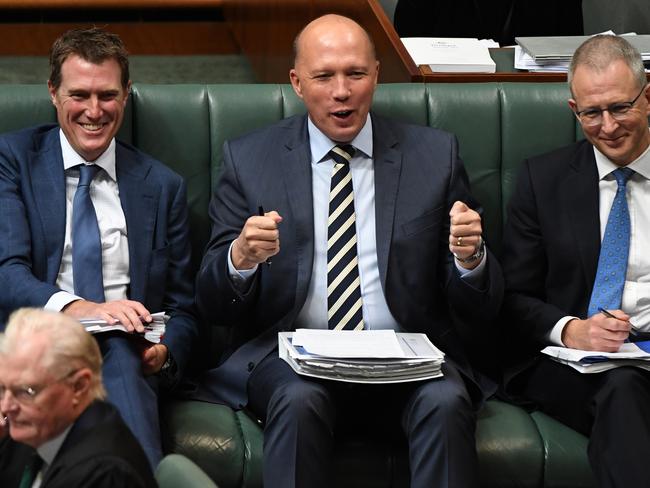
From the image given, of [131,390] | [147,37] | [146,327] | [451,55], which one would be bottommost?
[131,390]

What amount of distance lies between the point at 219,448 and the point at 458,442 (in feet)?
1.82

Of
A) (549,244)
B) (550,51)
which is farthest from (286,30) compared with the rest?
(549,244)

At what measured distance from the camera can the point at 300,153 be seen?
332 centimetres

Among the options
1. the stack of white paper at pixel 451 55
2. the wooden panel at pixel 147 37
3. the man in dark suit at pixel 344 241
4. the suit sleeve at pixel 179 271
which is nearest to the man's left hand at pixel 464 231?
the man in dark suit at pixel 344 241

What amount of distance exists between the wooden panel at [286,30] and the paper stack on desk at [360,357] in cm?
104

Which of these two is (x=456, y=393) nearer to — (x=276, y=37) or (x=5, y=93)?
(x=5, y=93)

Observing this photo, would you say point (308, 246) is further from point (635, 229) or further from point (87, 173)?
point (635, 229)

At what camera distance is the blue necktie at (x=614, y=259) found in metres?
3.22

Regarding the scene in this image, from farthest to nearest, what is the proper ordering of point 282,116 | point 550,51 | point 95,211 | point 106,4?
point 106,4
point 550,51
point 282,116
point 95,211

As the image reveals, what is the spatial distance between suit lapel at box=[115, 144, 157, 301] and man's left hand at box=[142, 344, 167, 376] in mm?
166

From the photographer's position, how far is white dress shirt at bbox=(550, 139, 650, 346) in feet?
10.6

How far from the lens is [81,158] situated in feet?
10.7

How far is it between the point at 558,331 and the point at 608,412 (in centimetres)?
30

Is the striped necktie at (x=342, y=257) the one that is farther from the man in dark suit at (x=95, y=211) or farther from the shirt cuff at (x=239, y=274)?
the man in dark suit at (x=95, y=211)
